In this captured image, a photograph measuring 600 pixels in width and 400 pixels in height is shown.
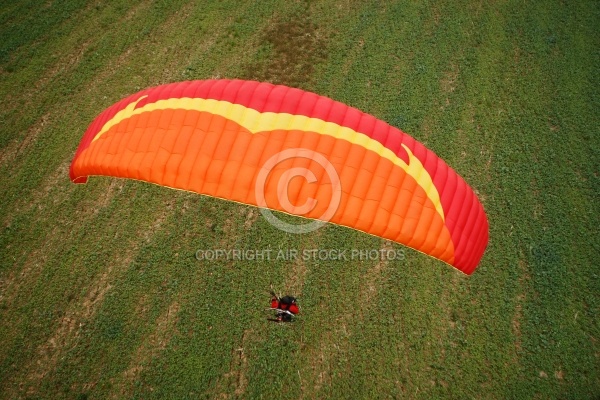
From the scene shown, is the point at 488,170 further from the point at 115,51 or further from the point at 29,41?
the point at 29,41

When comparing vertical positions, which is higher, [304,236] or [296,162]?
[296,162]

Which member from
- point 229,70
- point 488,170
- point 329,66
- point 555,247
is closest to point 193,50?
point 229,70

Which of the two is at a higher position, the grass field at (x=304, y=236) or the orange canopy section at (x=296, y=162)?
the orange canopy section at (x=296, y=162)

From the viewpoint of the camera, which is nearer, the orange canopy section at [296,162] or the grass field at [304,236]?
the orange canopy section at [296,162]

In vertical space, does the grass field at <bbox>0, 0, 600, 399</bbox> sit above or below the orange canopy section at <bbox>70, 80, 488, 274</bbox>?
below

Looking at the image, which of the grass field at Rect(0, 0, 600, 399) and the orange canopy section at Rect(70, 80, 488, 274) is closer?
the orange canopy section at Rect(70, 80, 488, 274)
